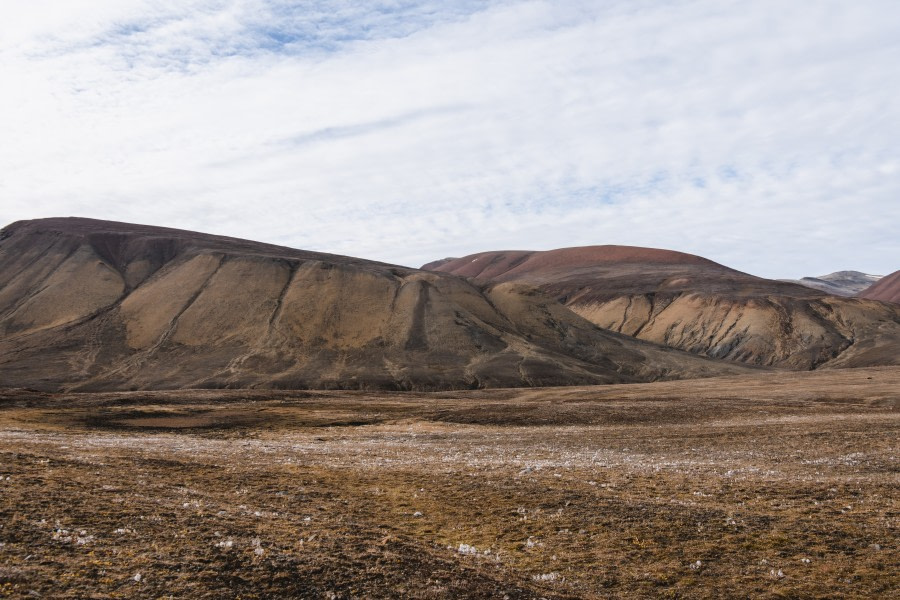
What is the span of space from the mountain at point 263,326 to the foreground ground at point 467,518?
205 ft

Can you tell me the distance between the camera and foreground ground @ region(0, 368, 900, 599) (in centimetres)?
1173

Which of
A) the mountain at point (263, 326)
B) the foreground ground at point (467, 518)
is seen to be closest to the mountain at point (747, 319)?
the mountain at point (263, 326)

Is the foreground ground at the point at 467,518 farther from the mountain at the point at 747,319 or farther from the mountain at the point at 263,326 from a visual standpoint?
the mountain at the point at 747,319

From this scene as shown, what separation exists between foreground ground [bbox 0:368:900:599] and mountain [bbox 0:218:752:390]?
62428mm

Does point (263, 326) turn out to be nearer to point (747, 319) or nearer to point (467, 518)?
point (467, 518)

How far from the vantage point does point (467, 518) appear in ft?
58.1

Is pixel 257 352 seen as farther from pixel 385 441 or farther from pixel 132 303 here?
pixel 385 441

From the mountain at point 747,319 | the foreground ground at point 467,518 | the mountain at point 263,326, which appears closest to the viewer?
the foreground ground at point 467,518

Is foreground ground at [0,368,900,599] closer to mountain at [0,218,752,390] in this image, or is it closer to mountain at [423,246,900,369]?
mountain at [0,218,752,390]

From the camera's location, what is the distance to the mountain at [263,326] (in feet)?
318

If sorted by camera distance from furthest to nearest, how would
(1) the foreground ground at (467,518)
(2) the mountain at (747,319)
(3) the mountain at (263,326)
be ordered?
(2) the mountain at (747,319) → (3) the mountain at (263,326) → (1) the foreground ground at (467,518)

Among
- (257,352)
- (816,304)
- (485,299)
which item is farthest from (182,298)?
(816,304)

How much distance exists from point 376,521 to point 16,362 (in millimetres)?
100124

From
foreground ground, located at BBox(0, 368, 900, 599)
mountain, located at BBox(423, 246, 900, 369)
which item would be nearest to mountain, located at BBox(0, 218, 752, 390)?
mountain, located at BBox(423, 246, 900, 369)
